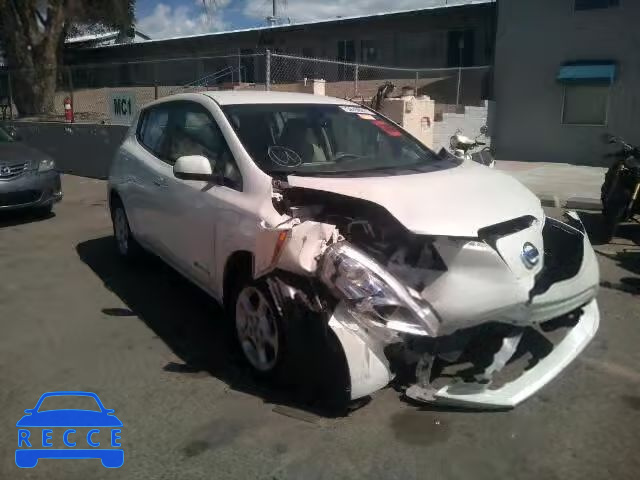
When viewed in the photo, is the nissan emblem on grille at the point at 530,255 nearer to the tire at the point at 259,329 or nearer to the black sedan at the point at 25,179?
the tire at the point at 259,329

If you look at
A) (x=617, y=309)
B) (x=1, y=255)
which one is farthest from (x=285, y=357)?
(x=1, y=255)

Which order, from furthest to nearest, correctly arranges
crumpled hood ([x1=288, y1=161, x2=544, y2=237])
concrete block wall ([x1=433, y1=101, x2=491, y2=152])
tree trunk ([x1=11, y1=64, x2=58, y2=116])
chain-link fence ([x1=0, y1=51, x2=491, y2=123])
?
tree trunk ([x1=11, y1=64, x2=58, y2=116]), concrete block wall ([x1=433, y1=101, x2=491, y2=152]), chain-link fence ([x1=0, y1=51, x2=491, y2=123]), crumpled hood ([x1=288, y1=161, x2=544, y2=237])

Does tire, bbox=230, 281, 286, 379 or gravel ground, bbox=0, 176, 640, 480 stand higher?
tire, bbox=230, 281, 286, 379

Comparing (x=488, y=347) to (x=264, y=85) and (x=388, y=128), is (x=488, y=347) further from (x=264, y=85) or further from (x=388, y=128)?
(x=264, y=85)

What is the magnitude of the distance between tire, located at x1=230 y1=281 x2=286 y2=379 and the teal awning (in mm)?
Answer: 14481

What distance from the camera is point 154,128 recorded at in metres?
5.17

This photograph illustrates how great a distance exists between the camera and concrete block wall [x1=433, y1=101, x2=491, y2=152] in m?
13.6

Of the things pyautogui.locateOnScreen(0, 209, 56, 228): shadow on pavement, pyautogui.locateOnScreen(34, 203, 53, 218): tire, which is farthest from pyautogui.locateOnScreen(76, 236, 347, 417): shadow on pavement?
pyautogui.locateOnScreen(34, 203, 53, 218): tire

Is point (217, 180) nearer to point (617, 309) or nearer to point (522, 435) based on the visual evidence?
point (522, 435)

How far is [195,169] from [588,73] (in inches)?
564

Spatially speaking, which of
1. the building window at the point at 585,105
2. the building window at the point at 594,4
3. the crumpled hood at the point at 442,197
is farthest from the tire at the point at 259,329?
the building window at the point at 594,4

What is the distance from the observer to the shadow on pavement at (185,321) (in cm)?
333

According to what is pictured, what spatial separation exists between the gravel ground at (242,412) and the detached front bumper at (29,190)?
2.81 m

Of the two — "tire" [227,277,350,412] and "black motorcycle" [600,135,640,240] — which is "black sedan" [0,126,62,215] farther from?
"black motorcycle" [600,135,640,240]
